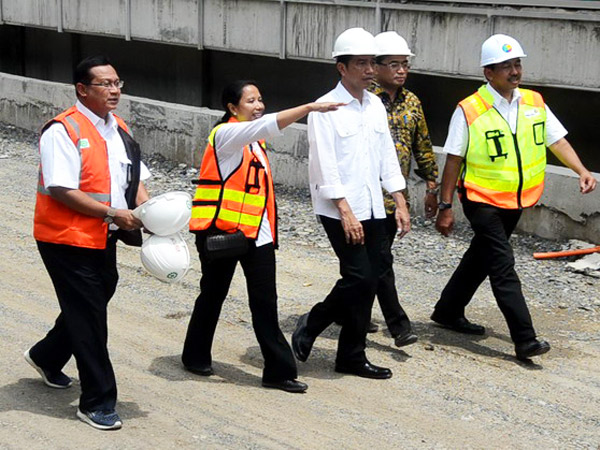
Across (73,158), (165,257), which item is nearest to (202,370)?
(165,257)

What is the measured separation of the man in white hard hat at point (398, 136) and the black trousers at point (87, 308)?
213 centimetres

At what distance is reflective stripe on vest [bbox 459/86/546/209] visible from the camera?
23.1 feet

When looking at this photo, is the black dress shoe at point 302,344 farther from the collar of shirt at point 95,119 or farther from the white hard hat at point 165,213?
the collar of shirt at point 95,119

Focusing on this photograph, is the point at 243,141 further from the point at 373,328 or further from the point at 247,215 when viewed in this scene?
the point at 373,328

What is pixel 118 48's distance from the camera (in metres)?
17.4

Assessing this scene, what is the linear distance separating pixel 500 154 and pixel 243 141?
1.96 metres

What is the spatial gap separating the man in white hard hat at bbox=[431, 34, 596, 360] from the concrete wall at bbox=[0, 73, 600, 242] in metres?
2.59

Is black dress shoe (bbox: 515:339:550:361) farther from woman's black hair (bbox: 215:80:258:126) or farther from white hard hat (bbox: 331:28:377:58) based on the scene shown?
woman's black hair (bbox: 215:80:258:126)

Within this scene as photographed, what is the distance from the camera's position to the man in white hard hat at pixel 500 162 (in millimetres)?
6992

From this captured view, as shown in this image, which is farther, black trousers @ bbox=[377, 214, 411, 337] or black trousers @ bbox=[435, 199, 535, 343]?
black trousers @ bbox=[377, 214, 411, 337]

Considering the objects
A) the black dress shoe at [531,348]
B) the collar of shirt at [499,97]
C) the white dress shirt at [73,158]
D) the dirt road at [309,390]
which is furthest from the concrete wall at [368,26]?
the white dress shirt at [73,158]

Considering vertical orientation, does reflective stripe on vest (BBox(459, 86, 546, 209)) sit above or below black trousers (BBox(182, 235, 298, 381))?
above

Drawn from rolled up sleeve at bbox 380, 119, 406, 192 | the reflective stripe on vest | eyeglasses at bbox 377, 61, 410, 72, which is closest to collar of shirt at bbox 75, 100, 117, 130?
rolled up sleeve at bbox 380, 119, 406, 192

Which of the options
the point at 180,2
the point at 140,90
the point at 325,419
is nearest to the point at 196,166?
the point at 180,2
